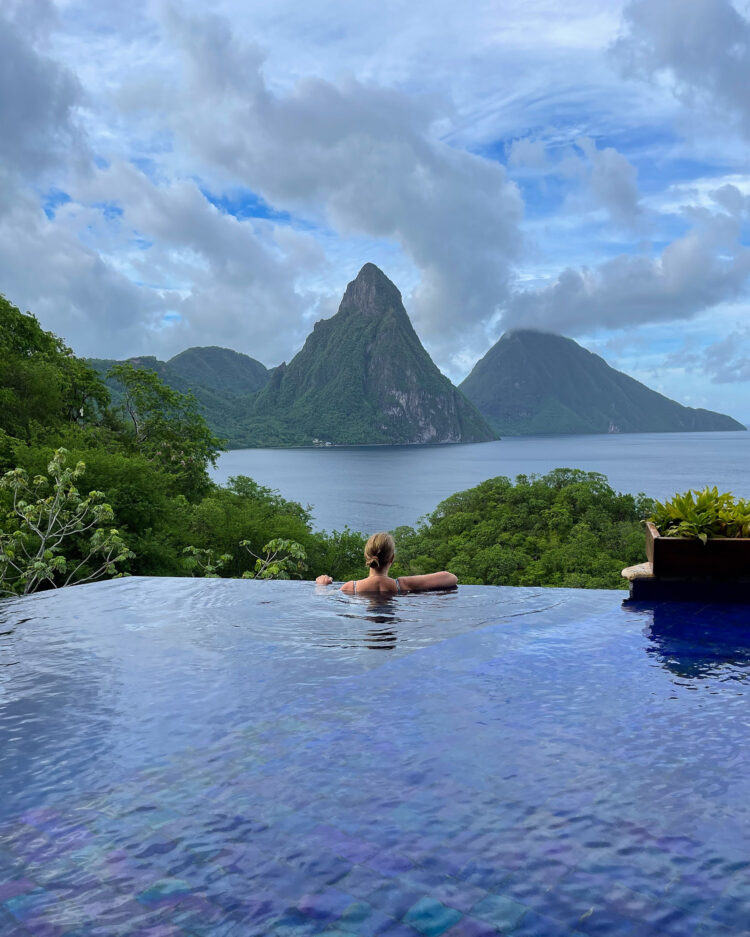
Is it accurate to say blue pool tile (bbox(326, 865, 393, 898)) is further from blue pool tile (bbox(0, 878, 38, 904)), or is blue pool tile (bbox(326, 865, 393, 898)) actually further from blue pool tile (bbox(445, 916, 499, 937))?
blue pool tile (bbox(0, 878, 38, 904))

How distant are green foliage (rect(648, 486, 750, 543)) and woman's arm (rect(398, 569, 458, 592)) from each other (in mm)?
2246

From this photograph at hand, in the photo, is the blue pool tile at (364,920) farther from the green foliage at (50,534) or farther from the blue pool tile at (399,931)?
the green foliage at (50,534)

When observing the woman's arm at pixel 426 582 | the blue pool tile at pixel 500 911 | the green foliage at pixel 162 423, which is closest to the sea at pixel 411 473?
the green foliage at pixel 162 423

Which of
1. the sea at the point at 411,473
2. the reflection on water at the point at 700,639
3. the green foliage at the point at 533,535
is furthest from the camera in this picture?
the sea at the point at 411,473

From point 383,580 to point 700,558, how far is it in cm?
303

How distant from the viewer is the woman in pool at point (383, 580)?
6.94 meters

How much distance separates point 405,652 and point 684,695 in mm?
1975

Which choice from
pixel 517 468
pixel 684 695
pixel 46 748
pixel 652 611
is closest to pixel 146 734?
pixel 46 748

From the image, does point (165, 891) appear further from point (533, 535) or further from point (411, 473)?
point (411, 473)

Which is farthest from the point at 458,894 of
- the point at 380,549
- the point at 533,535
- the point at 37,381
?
the point at 533,535

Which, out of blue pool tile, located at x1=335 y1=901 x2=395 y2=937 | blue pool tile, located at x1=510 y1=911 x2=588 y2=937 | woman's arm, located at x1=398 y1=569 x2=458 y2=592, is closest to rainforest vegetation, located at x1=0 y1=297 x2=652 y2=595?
woman's arm, located at x1=398 y1=569 x2=458 y2=592

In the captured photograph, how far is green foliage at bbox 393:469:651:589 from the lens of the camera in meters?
31.5

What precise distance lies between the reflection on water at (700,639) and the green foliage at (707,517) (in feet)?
2.19

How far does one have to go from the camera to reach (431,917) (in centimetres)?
231
